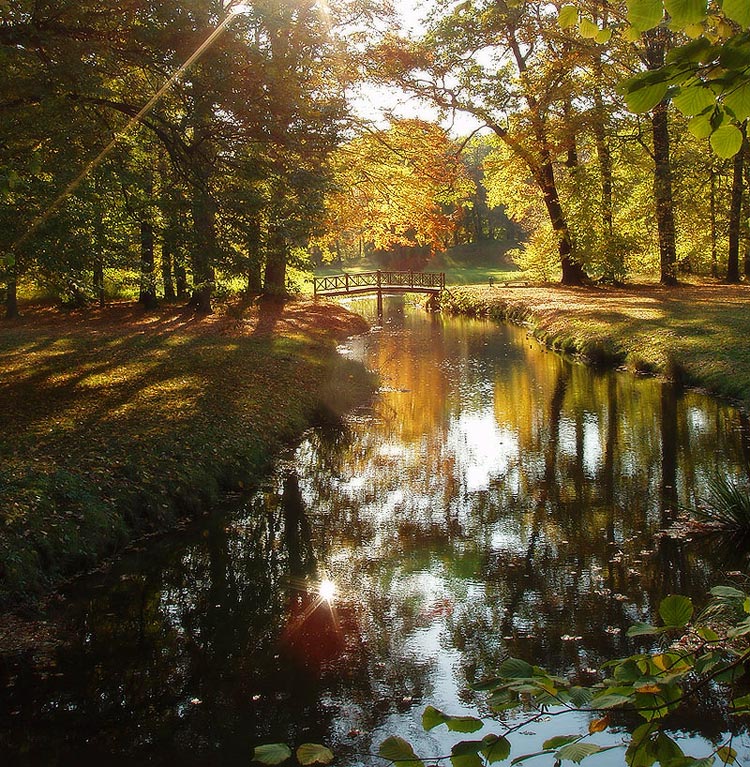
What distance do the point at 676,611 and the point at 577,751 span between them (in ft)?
1.50

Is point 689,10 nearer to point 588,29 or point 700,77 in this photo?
point 700,77

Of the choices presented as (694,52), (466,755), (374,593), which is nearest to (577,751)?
(466,755)

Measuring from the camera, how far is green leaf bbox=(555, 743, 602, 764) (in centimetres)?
160

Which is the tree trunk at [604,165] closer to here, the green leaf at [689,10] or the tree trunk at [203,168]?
the tree trunk at [203,168]

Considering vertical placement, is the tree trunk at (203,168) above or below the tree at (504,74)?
below

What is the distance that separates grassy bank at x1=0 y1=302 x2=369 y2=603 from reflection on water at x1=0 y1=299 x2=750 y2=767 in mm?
537

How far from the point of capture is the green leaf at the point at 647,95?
5.83 ft

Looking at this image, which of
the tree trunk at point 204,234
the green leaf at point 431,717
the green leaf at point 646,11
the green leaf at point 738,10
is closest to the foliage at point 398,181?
the tree trunk at point 204,234

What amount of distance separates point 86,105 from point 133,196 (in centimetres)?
148

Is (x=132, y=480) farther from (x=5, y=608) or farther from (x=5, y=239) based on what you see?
(x=5, y=239)

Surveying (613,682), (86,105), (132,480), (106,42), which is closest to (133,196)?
(86,105)

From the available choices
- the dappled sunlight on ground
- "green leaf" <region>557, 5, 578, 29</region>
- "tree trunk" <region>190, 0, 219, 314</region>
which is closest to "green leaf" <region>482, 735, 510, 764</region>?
"green leaf" <region>557, 5, 578, 29</region>

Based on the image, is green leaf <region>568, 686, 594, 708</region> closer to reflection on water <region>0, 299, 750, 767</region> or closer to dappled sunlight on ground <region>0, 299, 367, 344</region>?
reflection on water <region>0, 299, 750, 767</region>

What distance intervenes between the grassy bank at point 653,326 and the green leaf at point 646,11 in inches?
540
